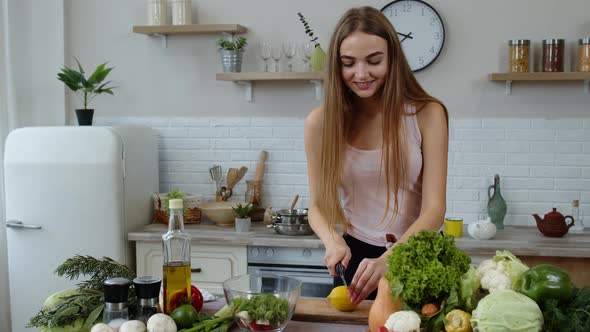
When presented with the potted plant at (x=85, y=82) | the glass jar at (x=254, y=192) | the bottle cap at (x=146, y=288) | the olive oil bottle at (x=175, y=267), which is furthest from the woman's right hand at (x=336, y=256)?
the potted plant at (x=85, y=82)

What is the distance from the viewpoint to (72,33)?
185 inches

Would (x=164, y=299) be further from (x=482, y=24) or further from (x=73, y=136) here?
(x=482, y=24)

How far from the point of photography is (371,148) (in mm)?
2383

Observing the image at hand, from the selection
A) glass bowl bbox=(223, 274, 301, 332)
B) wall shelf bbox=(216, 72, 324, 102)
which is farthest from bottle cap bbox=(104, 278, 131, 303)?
wall shelf bbox=(216, 72, 324, 102)

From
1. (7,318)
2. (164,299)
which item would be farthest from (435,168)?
(7,318)

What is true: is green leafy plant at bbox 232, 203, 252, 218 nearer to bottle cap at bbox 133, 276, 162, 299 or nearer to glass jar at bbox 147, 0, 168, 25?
glass jar at bbox 147, 0, 168, 25

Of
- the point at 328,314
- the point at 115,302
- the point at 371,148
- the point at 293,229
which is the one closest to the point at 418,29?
the point at 293,229

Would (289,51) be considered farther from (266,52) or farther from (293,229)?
(293,229)

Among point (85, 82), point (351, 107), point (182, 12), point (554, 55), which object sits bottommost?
point (351, 107)

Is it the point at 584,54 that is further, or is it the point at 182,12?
the point at 182,12

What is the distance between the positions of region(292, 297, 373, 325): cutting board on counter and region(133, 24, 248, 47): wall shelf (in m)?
2.60

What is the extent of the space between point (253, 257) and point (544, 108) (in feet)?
6.62

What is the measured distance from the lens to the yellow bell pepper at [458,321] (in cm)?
156

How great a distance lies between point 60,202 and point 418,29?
241 cm
